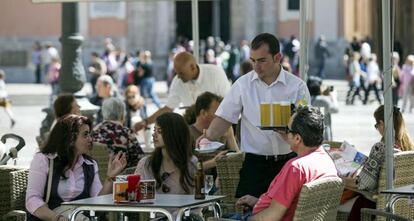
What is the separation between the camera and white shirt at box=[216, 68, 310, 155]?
27.9 ft

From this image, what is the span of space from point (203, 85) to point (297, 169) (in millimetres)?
5543

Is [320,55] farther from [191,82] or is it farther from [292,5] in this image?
[191,82]

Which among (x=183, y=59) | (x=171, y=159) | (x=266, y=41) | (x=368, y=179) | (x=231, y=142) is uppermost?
(x=266, y=41)

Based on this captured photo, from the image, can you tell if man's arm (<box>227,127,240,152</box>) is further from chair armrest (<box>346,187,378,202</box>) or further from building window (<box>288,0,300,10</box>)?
building window (<box>288,0,300,10</box>)

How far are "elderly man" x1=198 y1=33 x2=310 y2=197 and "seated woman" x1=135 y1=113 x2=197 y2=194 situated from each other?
1.33 feet

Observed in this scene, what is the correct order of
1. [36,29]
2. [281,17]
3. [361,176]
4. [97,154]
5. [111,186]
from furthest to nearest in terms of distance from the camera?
[281,17] → [36,29] → [97,154] → [361,176] → [111,186]

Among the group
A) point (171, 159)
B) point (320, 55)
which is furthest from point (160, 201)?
point (320, 55)

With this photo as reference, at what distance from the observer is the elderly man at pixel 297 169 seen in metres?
7.10

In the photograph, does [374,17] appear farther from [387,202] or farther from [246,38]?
[387,202]

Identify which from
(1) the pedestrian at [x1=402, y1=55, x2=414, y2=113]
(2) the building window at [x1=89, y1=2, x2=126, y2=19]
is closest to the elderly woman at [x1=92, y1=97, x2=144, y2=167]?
(1) the pedestrian at [x1=402, y1=55, x2=414, y2=113]

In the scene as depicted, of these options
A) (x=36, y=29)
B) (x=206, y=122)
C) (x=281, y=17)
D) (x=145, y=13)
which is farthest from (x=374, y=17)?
(x=206, y=122)

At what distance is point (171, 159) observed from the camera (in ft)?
27.3

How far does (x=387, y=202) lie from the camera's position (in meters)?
8.52

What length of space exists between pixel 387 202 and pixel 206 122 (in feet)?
7.75
